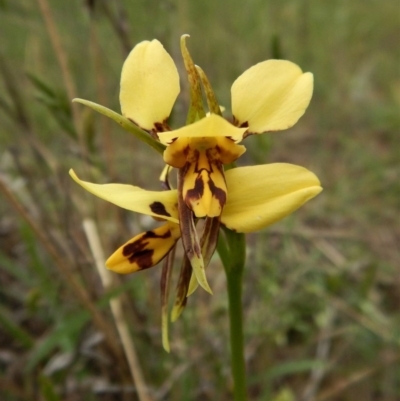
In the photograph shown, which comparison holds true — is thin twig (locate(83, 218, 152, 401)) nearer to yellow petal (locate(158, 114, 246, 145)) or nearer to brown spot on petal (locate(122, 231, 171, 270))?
brown spot on petal (locate(122, 231, 171, 270))

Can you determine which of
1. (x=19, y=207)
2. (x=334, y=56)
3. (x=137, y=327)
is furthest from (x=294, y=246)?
(x=334, y=56)

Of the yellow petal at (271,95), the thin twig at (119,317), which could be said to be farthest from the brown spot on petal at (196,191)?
the thin twig at (119,317)

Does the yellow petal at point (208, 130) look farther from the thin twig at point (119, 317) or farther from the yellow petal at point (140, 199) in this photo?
the thin twig at point (119, 317)

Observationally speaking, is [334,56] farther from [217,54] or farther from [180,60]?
[180,60]

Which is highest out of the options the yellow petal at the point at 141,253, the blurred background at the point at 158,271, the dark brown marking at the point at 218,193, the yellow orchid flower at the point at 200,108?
the yellow orchid flower at the point at 200,108

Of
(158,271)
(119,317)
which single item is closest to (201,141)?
(119,317)

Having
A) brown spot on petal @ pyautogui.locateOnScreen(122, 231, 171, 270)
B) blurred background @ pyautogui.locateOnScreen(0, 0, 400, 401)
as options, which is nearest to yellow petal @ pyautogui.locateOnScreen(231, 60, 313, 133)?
brown spot on petal @ pyautogui.locateOnScreen(122, 231, 171, 270)
